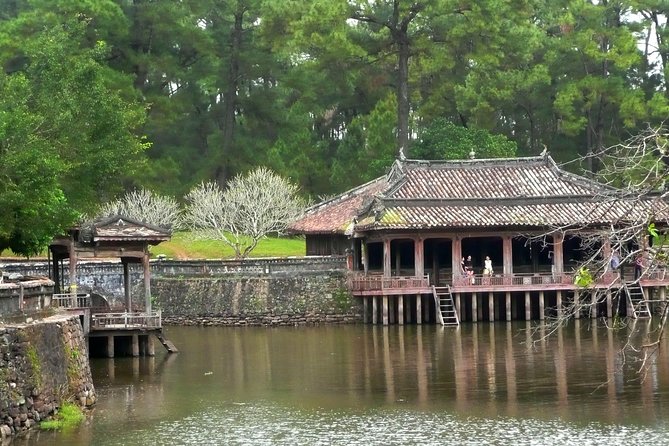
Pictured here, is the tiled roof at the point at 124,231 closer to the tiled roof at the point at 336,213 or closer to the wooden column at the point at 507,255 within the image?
the tiled roof at the point at 336,213

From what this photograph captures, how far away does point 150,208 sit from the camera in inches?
2621

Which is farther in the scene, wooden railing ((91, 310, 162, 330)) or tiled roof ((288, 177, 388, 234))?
tiled roof ((288, 177, 388, 234))

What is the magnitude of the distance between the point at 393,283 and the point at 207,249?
57.0ft

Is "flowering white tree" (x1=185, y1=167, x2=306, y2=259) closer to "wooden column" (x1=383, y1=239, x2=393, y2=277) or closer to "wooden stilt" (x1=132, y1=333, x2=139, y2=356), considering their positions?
"wooden column" (x1=383, y1=239, x2=393, y2=277)

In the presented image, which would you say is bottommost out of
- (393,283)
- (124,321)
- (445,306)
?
(445,306)

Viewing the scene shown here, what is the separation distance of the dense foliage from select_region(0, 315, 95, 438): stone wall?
114ft

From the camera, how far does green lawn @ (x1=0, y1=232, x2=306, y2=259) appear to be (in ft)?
215

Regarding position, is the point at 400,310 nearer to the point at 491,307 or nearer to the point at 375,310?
the point at 375,310

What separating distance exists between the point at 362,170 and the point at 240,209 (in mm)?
11806

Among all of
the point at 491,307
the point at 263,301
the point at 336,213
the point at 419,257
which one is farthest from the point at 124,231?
the point at 336,213

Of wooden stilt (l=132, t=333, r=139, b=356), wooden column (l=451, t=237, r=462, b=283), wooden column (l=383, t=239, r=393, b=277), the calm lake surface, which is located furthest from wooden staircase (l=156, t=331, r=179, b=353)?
wooden column (l=451, t=237, r=462, b=283)

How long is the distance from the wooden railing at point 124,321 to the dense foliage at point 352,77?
2319 cm

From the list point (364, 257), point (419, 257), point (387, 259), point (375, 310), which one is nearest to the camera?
point (375, 310)

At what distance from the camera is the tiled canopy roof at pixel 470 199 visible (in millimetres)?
52375
